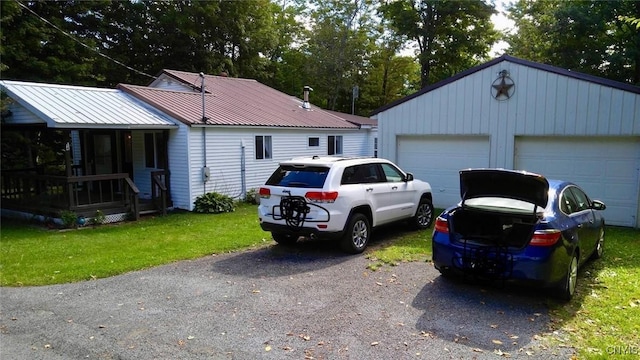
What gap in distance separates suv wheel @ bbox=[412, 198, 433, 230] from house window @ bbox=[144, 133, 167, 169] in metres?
8.64

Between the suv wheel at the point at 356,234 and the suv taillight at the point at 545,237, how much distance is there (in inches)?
128

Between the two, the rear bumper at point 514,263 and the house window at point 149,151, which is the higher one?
the house window at point 149,151

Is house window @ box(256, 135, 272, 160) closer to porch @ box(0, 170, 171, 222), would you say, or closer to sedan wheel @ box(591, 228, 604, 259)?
porch @ box(0, 170, 171, 222)

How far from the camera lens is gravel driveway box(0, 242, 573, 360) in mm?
4320

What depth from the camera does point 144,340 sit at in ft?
14.9

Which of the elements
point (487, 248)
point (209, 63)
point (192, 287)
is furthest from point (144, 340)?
point (209, 63)

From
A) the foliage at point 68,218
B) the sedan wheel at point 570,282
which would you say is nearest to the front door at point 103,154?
the foliage at point 68,218

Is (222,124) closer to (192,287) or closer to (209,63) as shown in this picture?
(192,287)

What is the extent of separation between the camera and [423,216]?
10.2m

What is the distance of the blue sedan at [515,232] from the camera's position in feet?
17.3

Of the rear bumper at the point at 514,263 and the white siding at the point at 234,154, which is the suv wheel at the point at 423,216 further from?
the white siding at the point at 234,154

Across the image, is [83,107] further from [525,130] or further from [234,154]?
[525,130]

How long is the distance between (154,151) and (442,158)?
9.22 metres

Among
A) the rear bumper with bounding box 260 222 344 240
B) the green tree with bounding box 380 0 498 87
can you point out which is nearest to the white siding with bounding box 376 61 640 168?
the rear bumper with bounding box 260 222 344 240
